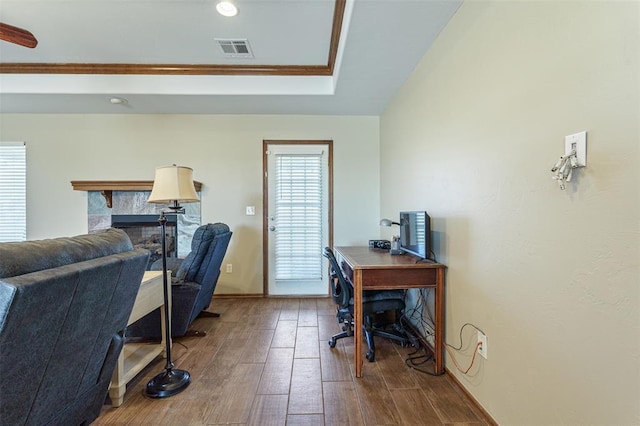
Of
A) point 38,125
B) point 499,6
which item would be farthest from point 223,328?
point 38,125

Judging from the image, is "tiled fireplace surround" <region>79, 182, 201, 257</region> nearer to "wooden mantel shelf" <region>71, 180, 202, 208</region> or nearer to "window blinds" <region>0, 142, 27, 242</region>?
"wooden mantel shelf" <region>71, 180, 202, 208</region>

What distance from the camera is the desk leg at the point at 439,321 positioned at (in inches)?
82.2

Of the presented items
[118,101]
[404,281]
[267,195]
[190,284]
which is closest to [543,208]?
[404,281]

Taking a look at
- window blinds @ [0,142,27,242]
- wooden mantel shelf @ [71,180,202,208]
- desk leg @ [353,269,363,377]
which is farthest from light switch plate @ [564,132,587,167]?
window blinds @ [0,142,27,242]

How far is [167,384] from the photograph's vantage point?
191cm

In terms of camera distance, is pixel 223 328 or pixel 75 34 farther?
pixel 223 328

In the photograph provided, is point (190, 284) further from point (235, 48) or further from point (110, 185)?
point (235, 48)

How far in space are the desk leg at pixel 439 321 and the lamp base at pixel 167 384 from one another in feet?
5.58

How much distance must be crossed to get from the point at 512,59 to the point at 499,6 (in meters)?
0.31

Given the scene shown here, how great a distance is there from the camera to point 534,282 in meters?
1.29

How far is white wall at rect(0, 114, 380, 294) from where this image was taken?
3877 mm

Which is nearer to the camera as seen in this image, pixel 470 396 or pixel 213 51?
pixel 470 396

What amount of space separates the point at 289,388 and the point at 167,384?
0.77 m

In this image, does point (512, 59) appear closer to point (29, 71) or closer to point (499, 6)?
point (499, 6)
